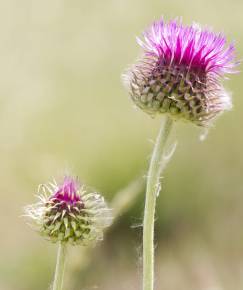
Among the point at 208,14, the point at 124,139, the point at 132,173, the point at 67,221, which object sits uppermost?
the point at 208,14

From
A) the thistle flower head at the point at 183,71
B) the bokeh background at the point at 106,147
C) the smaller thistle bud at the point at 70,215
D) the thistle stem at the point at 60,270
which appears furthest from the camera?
the bokeh background at the point at 106,147

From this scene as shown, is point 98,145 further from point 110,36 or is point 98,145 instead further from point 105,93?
point 110,36

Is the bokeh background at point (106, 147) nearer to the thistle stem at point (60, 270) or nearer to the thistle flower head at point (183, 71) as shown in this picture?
the thistle flower head at point (183, 71)

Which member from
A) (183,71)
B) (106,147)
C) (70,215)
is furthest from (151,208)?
(106,147)

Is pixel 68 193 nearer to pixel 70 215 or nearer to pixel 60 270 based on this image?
pixel 70 215

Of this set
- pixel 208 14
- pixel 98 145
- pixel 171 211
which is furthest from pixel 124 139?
pixel 208 14

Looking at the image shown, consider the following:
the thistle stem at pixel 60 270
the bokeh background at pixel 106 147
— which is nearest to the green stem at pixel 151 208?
the thistle stem at pixel 60 270

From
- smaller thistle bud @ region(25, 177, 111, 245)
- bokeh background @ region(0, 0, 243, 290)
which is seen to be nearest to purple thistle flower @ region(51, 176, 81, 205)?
smaller thistle bud @ region(25, 177, 111, 245)
